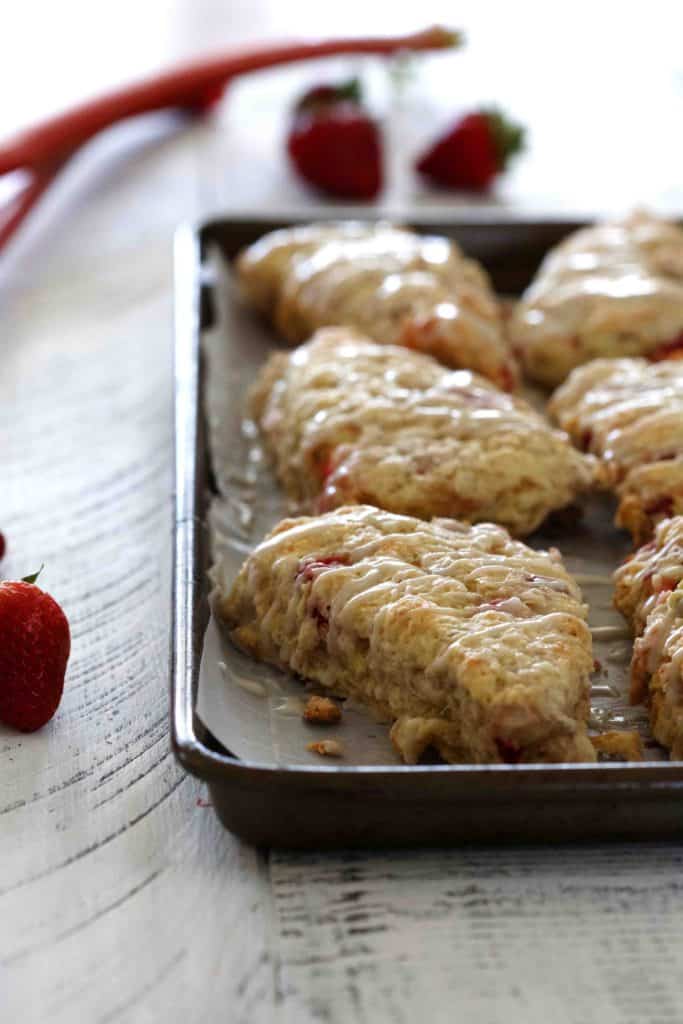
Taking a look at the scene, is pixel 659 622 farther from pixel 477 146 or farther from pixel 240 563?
pixel 477 146

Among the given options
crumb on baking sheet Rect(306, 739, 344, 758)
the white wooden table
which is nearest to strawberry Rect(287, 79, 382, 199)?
the white wooden table

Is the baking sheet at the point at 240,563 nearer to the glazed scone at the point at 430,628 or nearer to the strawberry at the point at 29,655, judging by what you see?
the glazed scone at the point at 430,628

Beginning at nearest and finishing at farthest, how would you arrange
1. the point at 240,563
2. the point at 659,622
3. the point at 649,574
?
the point at 659,622 < the point at 649,574 < the point at 240,563

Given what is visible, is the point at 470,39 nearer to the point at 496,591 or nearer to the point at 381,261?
the point at 381,261

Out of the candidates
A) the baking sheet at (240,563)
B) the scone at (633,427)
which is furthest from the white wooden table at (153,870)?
the scone at (633,427)

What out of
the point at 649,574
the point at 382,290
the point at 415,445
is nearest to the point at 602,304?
the point at 382,290

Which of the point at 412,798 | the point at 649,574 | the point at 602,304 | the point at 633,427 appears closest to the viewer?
the point at 412,798
